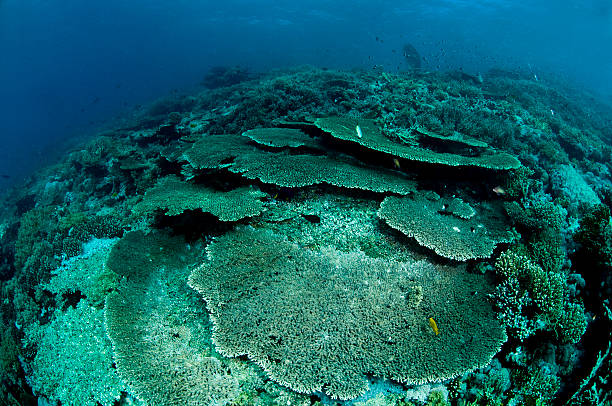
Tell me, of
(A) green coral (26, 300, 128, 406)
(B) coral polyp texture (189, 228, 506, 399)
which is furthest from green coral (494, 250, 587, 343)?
(A) green coral (26, 300, 128, 406)

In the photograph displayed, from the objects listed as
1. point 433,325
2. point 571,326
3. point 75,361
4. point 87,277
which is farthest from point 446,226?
point 87,277

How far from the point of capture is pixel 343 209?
220 inches

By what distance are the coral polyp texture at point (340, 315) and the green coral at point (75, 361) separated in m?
Answer: 1.51

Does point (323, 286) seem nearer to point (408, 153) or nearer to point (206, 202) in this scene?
point (206, 202)

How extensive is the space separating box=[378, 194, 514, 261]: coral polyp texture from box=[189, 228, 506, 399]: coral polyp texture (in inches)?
14.2

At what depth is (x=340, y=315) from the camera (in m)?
3.89

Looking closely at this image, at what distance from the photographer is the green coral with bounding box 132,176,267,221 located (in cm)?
505

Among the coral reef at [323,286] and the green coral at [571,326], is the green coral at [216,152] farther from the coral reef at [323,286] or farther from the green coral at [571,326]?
the green coral at [571,326]

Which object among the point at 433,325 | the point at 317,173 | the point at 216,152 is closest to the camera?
the point at 433,325

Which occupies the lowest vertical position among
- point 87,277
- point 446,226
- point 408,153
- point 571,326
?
point 87,277

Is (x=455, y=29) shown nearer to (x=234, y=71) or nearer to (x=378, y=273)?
(x=234, y=71)

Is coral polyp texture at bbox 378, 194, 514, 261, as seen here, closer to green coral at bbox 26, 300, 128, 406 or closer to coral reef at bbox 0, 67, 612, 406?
coral reef at bbox 0, 67, 612, 406

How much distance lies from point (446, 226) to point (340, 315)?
2.50m

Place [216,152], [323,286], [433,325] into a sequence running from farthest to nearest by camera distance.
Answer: [216,152]
[323,286]
[433,325]
